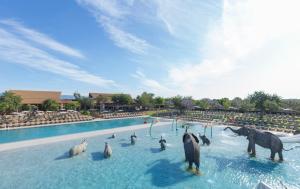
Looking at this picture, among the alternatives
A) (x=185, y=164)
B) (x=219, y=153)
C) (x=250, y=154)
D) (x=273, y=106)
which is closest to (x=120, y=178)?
(x=185, y=164)

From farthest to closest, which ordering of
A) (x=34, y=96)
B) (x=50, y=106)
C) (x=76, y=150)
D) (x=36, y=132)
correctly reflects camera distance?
(x=34, y=96) < (x=50, y=106) < (x=36, y=132) < (x=76, y=150)

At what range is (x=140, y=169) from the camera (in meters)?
12.8

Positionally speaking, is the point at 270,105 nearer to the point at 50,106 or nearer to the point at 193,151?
the point at 193,151

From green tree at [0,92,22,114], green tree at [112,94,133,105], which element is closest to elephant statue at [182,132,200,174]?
green tree at [0,92,22,114]

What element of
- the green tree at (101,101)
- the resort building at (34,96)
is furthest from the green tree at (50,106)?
the green tree at (101,101)

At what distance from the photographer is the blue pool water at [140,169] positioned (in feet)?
35.2

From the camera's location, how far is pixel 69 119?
115 feet

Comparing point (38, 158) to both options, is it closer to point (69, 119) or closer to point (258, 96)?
point (69, 119)

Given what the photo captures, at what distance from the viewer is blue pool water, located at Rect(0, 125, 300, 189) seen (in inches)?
422

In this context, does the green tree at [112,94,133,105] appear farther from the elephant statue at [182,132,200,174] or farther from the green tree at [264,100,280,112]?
the elephant statue at [182,132,200,174]

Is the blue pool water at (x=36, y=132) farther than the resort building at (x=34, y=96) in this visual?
No

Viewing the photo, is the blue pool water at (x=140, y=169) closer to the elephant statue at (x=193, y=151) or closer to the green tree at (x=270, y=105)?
the elephant statue at (x=193, y=151)

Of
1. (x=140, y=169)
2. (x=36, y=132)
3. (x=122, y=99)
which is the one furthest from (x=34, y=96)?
(x=140, y=169)

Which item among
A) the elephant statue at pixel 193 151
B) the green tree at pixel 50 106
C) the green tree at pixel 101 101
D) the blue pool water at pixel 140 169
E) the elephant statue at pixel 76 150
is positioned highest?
the green tree at pixel 101 101
